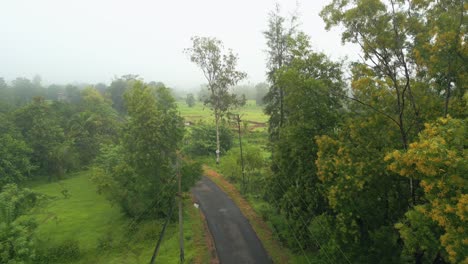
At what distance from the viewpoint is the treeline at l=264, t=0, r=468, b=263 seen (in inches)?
365

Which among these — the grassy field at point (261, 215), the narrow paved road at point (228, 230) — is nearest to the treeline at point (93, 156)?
the narrow paved road at point (228, 230)

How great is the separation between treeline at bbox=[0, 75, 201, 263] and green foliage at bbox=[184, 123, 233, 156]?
480 inches

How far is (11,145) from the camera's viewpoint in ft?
130

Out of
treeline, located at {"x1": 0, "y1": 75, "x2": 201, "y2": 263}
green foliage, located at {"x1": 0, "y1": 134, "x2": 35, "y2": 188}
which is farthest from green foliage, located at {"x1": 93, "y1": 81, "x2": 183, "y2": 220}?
green foliage, located at {"x1": 0, "y1": 134, "x2": 35, "y2": 188}

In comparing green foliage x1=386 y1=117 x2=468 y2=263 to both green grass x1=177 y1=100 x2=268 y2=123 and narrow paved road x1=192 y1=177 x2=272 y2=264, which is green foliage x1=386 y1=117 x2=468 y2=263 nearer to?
narrow paved road x1=192 y1=177 x2=272 y2=264

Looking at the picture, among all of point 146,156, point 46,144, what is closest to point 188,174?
point 146,156

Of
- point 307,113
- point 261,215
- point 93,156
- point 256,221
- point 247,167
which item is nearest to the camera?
point 307,113

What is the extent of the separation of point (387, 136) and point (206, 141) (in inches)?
1434

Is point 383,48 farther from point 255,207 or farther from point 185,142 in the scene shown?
point 185,142

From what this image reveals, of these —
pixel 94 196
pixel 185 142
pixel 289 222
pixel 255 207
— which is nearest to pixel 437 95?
pixel 289 222

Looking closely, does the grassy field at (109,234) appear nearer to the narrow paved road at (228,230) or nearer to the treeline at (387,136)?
the narrow paved road at (228,230)

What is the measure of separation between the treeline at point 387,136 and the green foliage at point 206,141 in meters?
30.4

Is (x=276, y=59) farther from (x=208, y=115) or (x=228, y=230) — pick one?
(x=208, y=115)

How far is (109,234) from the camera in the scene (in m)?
26.2
